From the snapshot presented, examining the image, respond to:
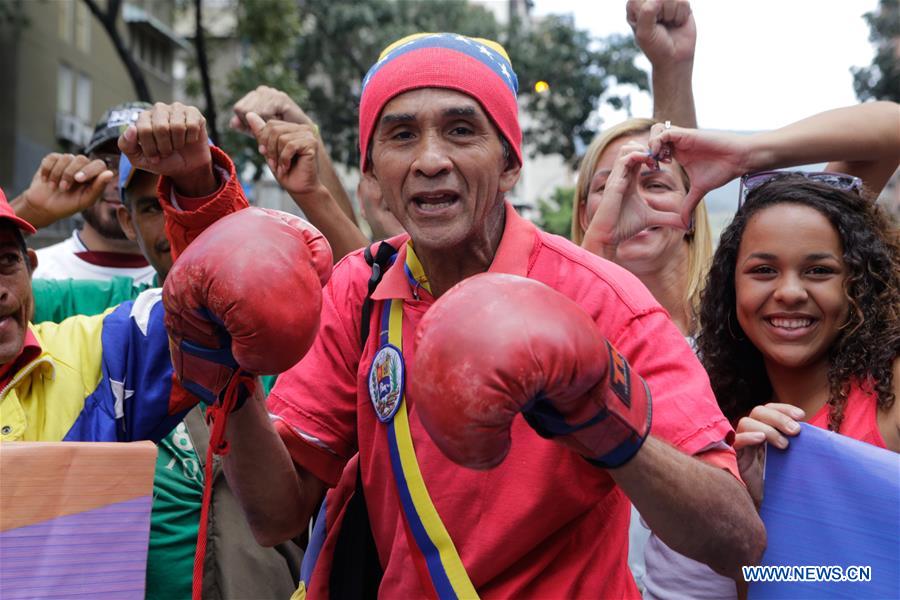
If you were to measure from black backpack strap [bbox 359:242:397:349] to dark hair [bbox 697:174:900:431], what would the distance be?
1.06m

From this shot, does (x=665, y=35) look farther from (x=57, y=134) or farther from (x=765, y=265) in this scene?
(x=57, y=134)

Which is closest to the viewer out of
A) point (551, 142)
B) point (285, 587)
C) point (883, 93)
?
point (285, 587)

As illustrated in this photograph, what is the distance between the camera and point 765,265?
8.93 feet

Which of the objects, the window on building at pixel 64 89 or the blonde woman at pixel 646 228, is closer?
the blonde woman at pixel 646 228

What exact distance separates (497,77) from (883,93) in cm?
1813

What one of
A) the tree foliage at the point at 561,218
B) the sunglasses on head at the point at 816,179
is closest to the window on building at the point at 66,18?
the tree foliage at the point at 561,218

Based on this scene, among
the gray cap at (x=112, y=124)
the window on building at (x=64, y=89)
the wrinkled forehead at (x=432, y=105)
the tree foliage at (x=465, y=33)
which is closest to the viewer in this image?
the wrinkled forehead at (x=432, y=105)

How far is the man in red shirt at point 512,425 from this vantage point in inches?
73.4

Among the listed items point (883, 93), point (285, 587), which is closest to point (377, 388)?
point (285, 587)

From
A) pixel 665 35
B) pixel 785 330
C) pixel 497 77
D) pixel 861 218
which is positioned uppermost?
pixel 665 35

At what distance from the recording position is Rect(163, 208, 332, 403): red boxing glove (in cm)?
175

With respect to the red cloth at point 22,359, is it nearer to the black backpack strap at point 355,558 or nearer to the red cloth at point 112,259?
the black backpack strap at point 355,558

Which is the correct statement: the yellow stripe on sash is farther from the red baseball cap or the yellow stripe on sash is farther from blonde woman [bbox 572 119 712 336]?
blonde woman [bbox 572 119 712 336]

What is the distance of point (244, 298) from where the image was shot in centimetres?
174
